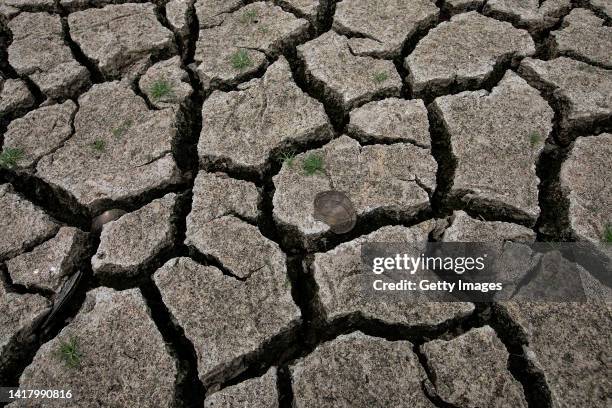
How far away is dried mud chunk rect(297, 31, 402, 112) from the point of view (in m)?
2.14

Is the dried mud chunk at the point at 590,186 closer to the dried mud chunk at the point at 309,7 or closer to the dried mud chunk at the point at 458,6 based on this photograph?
the dried mud chunk at the point at 458,6

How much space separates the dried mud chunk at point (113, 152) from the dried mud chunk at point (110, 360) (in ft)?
1.57


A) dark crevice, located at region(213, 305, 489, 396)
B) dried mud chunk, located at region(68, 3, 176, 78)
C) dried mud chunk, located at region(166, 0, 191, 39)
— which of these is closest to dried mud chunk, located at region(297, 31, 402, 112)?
dried mud chunk, located at region(166, 0, 191, 39)

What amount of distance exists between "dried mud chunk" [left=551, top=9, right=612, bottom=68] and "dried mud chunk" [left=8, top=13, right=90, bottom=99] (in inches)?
90.0

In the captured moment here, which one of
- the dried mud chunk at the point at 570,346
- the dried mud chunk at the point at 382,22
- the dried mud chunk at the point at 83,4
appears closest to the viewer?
the dried mud chunk at the point at 570,346

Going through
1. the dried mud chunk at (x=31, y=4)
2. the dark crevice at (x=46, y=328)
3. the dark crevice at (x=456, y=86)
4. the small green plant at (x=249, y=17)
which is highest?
the small green plant at (x=249, y=17)

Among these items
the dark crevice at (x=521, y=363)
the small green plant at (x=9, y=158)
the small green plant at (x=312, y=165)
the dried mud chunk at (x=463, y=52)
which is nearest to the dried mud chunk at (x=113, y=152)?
the small green plant at (x=9, y=158)

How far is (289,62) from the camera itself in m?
2.34

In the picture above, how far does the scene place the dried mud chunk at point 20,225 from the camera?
5.86 feet

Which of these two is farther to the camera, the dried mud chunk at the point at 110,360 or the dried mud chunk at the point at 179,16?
the dried mud chunk at the point at 179,16

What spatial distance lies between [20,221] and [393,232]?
4.63ft

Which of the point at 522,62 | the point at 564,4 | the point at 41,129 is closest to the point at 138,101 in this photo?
the point at 41,129

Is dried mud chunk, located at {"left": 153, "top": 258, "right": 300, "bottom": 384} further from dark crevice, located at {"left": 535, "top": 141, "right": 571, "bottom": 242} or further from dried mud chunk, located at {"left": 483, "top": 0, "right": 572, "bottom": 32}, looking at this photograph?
dried mud chunk, located at {"left": 483, "top": 0, "right": 572, "bottom": 32}

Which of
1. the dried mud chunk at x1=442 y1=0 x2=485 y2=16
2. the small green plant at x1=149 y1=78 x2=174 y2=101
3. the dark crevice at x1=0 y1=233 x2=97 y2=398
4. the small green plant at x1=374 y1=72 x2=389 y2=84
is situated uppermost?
the dried mud chunk at x1=442 y1=0 x2=485 y2=16
